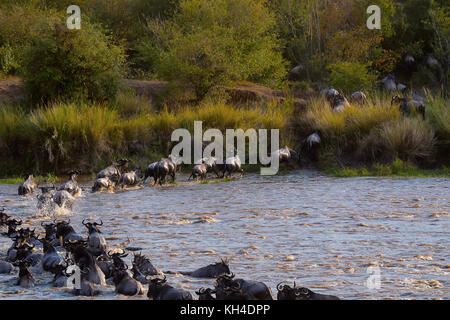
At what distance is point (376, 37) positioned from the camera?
27312 millimetres

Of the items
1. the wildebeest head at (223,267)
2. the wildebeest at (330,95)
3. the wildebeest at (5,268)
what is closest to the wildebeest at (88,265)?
the wildebeest at (5,268)

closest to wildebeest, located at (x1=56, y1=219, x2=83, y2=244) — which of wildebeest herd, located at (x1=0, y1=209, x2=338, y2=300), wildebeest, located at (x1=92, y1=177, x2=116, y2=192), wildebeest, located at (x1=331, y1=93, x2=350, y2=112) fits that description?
wildebeest herd, located at (x1=0, y1=209, x2=338, y2=300)

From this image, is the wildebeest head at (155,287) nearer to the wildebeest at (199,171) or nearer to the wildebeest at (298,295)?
the wildebeest at (298,295)

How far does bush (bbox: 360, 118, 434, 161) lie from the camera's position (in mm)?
16406

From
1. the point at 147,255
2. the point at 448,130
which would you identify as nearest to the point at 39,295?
the point at 147,255

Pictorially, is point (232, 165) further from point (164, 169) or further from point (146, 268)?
point (146, 268)

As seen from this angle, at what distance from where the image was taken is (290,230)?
9.70 metres

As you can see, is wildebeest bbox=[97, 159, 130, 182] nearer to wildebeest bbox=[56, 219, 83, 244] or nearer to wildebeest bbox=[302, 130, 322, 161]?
wildebeest bbox=[302, 130, 322, 161]

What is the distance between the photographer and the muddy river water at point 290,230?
696cm

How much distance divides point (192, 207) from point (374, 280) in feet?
18.1

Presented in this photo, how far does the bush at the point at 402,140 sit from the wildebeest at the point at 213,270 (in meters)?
10.2

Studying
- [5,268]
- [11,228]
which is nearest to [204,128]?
[11,228]

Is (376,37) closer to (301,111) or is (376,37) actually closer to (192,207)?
(301,111)

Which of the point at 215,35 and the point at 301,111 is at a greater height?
the point at 215,35
